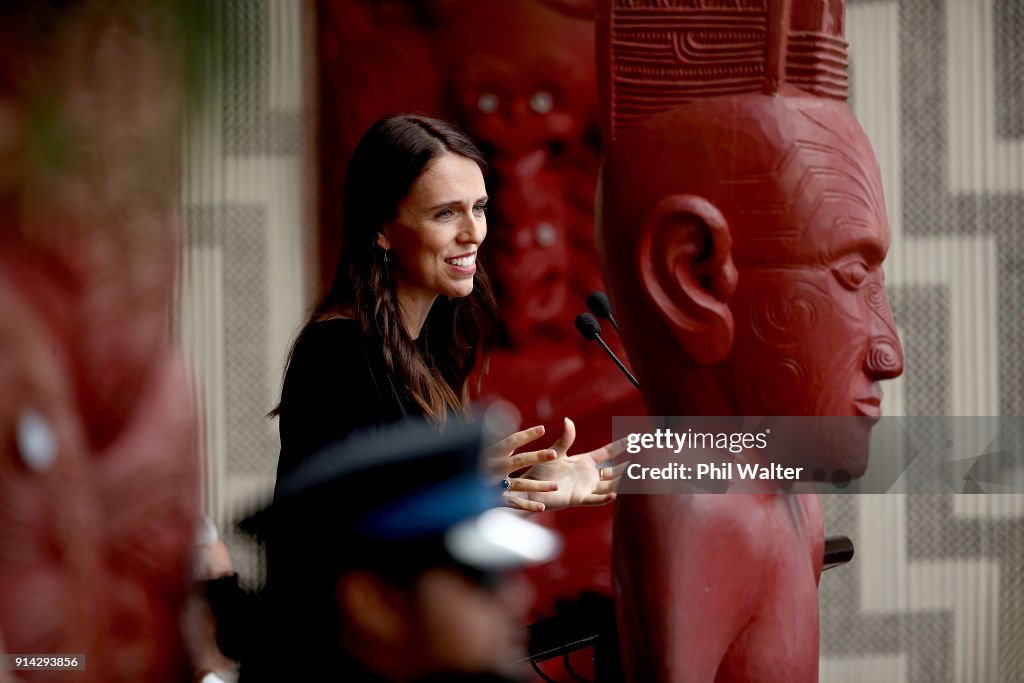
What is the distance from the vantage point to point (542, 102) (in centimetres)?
237

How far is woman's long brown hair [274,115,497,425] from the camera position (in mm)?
1423

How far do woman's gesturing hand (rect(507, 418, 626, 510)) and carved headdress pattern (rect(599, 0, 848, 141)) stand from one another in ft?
1.45

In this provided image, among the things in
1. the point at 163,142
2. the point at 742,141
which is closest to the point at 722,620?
the point at 742,141

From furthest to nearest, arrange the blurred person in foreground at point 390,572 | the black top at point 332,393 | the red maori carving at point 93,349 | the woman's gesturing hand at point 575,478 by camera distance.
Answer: the woman's gesturing hand at point 575,478 → the black top at point 332,393 → the blurred person in foreground at point 390,572 → the red maori carving at point 93,349

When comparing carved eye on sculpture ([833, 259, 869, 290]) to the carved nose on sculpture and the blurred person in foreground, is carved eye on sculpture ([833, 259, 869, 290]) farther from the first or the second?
the blurred person in foreground

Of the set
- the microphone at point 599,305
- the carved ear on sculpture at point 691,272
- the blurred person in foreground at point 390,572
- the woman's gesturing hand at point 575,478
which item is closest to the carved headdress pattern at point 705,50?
the carved ear on sculpture at point 691,272

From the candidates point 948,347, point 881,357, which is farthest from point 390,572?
point 948,347

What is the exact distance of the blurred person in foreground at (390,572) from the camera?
3.64 ft

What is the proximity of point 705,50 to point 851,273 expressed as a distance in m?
0.35

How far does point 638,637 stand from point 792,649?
8.3 inches

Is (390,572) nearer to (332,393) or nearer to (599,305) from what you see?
(332,393)

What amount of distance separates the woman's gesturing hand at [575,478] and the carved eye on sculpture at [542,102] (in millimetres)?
1073

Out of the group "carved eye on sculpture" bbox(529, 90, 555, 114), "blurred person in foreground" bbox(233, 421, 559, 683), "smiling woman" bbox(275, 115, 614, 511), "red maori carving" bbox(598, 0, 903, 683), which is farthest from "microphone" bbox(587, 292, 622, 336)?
"carved eye on sculpture" bbox(529, 90, 555, 114)

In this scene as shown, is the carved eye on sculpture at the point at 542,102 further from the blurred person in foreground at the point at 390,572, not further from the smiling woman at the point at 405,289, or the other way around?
the blurred person in foreground at the point at 390,572
